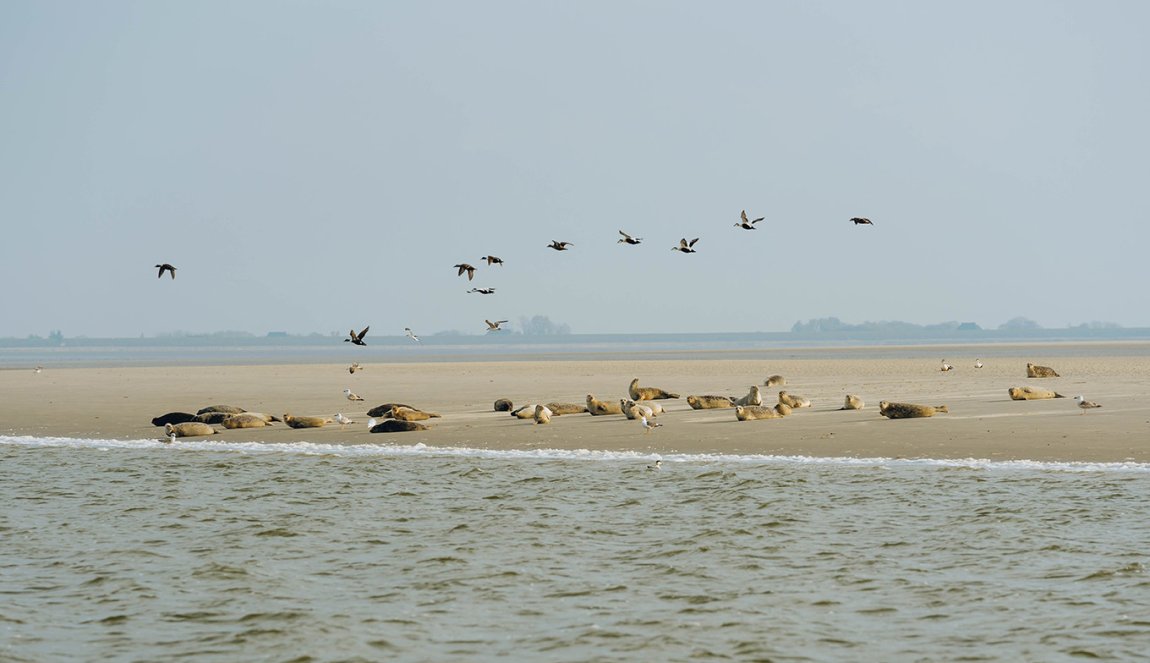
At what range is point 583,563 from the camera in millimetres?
11133

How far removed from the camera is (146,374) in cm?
4547

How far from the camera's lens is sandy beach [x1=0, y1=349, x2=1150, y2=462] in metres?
18.9

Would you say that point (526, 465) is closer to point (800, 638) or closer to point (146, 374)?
point (800, 638)

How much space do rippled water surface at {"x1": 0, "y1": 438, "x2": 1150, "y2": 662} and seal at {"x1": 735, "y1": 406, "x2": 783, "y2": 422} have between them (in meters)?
4.73

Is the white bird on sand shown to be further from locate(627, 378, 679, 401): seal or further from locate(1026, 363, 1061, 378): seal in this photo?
locate(1026, 363, 1061, 378): seal

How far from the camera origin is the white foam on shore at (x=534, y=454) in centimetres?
1634

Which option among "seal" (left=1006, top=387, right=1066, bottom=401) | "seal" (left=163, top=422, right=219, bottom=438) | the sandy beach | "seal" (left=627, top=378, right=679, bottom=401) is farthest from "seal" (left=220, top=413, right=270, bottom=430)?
"seal" (left=1006, top=387, right=1066, bottom=401)

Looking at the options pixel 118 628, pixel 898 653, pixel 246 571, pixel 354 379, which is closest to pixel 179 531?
pixel 246 571

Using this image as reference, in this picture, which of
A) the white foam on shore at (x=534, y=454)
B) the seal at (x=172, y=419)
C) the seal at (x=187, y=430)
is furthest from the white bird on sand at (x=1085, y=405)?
the seal at (x=172, y=419)

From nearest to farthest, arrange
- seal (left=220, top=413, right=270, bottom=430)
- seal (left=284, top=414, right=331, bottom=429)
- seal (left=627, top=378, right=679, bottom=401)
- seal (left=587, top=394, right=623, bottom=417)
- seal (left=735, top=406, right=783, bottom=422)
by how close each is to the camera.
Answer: seal (left=735, top=406, right=783, bottom=422)
seal (left=284, top=414, right=331, bottom=429)
seal (left=220, top=413, right=270, bottom=430)
seal (left=587, top=394, right=623, bottom=417)
seal (left=627, top=378, right=679, bottom=401)

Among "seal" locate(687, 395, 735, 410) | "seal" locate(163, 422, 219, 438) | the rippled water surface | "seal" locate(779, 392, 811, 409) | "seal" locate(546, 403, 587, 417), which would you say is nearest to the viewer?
the rippled water surface

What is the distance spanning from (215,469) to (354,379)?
21440 mm

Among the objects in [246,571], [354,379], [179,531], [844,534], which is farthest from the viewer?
[354,379]

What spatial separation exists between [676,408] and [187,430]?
951cm
